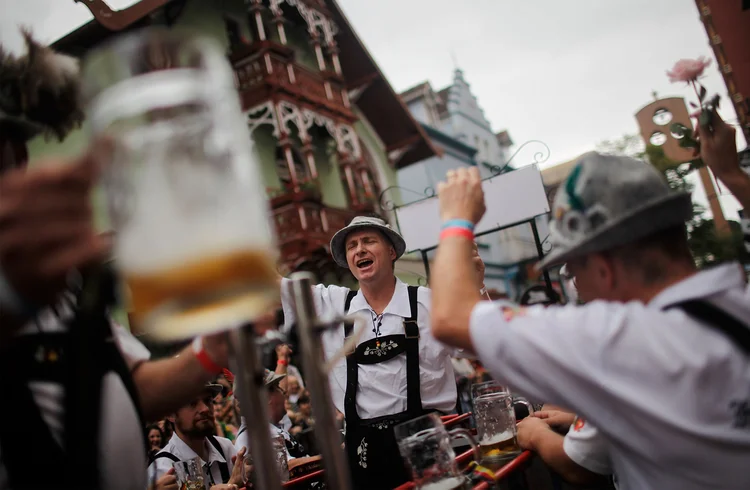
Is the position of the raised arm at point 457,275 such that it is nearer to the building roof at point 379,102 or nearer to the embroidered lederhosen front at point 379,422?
the embroidered lederhosen front at point 379,422

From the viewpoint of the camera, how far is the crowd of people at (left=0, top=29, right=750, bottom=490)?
2.34ft

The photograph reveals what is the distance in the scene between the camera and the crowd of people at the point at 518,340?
71 centimetres

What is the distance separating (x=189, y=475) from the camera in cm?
226

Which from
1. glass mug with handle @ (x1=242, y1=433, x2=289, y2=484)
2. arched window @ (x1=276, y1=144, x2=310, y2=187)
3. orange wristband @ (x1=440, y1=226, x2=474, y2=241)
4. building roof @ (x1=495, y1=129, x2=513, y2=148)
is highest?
building roof @ (x1=495, y1=129, x2=513, y2=148)

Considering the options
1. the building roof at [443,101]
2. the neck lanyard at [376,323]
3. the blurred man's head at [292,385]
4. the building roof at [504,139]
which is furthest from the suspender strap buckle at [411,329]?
the building roof at [504,139]

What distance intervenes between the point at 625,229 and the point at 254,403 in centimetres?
89

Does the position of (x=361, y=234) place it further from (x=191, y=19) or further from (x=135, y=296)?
(x=191, y=19)

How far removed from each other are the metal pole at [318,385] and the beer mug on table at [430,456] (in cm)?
75

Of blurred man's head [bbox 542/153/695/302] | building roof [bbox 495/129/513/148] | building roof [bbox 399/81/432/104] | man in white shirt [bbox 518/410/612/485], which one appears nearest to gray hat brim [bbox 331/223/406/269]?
man in white shirt [bbox 518/410/612/485]

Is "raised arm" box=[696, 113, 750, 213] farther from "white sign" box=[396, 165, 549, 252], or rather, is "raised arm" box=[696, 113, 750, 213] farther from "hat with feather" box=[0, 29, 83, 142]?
"white sign" box=[396, 165, 549, 252]

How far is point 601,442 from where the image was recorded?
1520mm

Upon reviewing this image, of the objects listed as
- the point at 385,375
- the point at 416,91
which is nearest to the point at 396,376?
the point at 385,375

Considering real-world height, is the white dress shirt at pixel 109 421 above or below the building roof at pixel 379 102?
below

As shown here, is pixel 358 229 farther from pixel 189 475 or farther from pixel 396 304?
pixel 189 475
